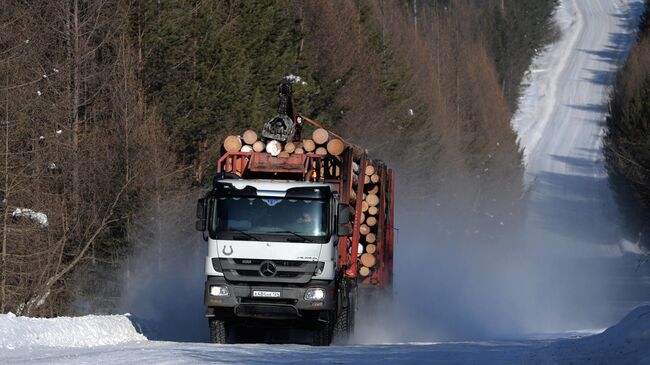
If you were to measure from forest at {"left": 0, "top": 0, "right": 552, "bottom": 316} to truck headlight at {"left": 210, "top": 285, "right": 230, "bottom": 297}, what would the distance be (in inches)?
231

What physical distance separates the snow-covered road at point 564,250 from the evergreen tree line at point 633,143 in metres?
2.81

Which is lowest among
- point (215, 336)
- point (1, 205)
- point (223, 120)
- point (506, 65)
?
point (215, 336)

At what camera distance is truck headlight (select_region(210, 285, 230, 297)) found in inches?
691

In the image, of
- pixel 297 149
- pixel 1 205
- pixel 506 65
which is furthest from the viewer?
pixel 506 65

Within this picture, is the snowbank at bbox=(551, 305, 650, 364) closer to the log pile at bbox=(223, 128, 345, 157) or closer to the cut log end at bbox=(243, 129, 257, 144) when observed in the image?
the log pile at bbox=(223, 128, 345, 157)

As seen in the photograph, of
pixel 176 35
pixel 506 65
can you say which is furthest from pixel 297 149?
pixel 506 65

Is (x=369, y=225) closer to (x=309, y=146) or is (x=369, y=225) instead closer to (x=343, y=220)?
(x=309, y=146)

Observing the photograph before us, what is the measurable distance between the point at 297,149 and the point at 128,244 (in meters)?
9.99

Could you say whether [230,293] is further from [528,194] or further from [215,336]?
[528,194]

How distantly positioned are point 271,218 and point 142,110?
12.6 metres

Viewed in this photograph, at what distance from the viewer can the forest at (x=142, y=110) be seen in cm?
2311

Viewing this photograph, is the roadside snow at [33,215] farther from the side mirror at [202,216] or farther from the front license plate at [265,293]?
the front license plate at [265,293]

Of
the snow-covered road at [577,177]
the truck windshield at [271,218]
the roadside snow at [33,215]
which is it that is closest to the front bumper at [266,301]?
the truck windshield at [271,218]

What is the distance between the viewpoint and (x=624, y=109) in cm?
5553
